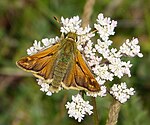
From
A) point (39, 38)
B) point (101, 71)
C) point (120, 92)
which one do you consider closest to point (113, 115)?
point (120, 92)

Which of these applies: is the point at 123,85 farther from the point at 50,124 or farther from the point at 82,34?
the point at 50,124

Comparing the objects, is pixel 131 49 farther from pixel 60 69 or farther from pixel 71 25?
pixel 60 69

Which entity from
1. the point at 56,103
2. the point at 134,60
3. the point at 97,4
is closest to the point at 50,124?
the point at 56,103

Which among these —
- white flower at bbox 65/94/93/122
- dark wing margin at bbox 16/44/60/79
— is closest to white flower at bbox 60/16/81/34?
dark wing margin at bbox 16/44/60/79

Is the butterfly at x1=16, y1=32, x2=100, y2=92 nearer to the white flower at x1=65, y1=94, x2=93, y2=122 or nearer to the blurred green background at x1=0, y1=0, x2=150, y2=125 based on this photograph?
the white flower at x1=65, y1=94, x2=93, y2=122

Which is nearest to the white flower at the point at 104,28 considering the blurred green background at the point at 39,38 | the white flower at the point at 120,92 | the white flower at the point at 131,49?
the white flower at the point at 131,49

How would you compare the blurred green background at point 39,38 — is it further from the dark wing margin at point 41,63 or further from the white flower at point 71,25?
the dark wing margin at point 41,63

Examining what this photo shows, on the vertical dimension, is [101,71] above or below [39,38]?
below
